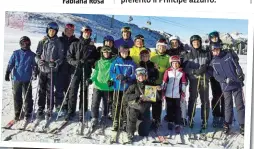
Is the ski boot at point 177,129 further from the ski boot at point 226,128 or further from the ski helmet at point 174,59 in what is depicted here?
the ski helmet at point 174,59

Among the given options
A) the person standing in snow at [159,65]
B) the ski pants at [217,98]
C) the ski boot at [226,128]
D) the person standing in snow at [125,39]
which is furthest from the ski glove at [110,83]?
the ski boot at [226,128]

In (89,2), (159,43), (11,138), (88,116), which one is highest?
(89,2)

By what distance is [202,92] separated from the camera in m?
4.86

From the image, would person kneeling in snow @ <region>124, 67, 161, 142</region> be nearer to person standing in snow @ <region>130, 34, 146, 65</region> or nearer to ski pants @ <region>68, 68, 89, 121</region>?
person standing in snow @ <region>130, 34, 146, 65</region>

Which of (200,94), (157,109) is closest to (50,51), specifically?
(157,109)

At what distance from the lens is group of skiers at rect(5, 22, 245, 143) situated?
481 cm

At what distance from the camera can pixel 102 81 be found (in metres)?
4.86

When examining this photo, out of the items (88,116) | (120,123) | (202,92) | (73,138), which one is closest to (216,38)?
(202,92)

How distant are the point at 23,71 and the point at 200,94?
239 cm

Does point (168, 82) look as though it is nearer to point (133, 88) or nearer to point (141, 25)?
point (133, 88)

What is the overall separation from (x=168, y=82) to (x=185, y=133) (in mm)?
735

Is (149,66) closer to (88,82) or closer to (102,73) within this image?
(102,73)

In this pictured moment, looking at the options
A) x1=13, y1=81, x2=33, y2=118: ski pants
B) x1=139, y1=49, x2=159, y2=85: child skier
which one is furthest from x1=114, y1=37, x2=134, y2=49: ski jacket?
x1=13, y1=81, x2=33, y2=118: ski pants

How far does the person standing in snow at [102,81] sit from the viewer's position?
4.84 m
